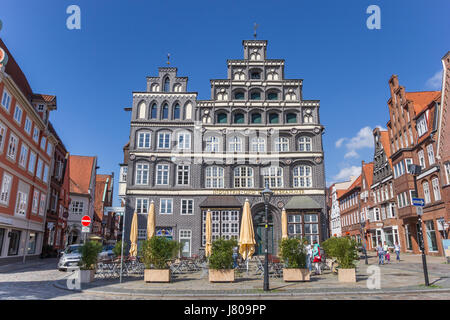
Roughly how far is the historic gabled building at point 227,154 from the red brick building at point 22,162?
8.72 metres

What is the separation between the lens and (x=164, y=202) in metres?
30.7

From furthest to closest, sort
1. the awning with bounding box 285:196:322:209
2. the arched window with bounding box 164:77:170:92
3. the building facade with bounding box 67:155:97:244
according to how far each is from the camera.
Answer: the building facade with bounding box 67:155:97:244 < the arched window with bounding box 164:77:170:92 < the awning with bounding box 285:196:322:209

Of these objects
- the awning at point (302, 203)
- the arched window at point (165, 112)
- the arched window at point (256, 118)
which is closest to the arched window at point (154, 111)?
the arched window at point (165, 112)

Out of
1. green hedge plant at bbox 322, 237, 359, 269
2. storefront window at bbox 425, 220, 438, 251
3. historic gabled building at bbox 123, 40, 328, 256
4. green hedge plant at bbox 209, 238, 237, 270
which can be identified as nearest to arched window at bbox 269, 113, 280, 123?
historic gabled building at bbox 123, 40, 328, 256

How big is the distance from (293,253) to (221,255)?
310cm

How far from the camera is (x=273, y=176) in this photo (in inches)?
1230

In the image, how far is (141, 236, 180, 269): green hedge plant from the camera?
13970 mm

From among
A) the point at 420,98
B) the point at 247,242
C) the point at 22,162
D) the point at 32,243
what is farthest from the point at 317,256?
the point at 420,98

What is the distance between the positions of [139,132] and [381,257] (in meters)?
24.0

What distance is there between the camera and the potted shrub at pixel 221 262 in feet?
45.6

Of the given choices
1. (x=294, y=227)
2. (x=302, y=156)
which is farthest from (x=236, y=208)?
(x=302, y=156)

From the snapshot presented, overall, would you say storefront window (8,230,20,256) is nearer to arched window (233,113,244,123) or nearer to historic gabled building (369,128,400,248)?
arched window (233,113,244,123)

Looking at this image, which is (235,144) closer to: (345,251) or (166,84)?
(166,84)

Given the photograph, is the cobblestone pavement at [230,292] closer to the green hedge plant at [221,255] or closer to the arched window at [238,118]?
the green hedge plant at [221,255]
